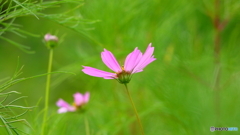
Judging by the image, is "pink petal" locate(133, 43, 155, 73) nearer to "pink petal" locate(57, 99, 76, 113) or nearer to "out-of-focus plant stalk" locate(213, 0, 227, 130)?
"pink petal" locate(57, 99, 76, 113)

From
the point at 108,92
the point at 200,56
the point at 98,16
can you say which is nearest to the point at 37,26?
the point at 108,92

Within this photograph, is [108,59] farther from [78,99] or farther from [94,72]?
[78,99]

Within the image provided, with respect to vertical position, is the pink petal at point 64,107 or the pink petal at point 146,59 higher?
the pink petal at point 64,107

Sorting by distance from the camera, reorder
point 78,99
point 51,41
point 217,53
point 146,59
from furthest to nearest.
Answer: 1. point 217,53
2. point 78,99
3. point 51,41
4. point 146,59

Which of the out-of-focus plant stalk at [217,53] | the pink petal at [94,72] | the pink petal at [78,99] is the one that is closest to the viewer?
the pink petal at [94,72]

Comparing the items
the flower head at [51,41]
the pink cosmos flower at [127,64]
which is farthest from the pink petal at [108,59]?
the flower head at [51,41]

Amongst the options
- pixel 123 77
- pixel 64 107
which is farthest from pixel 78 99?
pixel 123 77

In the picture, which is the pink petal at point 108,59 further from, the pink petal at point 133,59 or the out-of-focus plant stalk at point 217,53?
the out-of-focus plant stalk at point 217,53

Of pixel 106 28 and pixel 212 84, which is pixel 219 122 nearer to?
pixel 212 84
